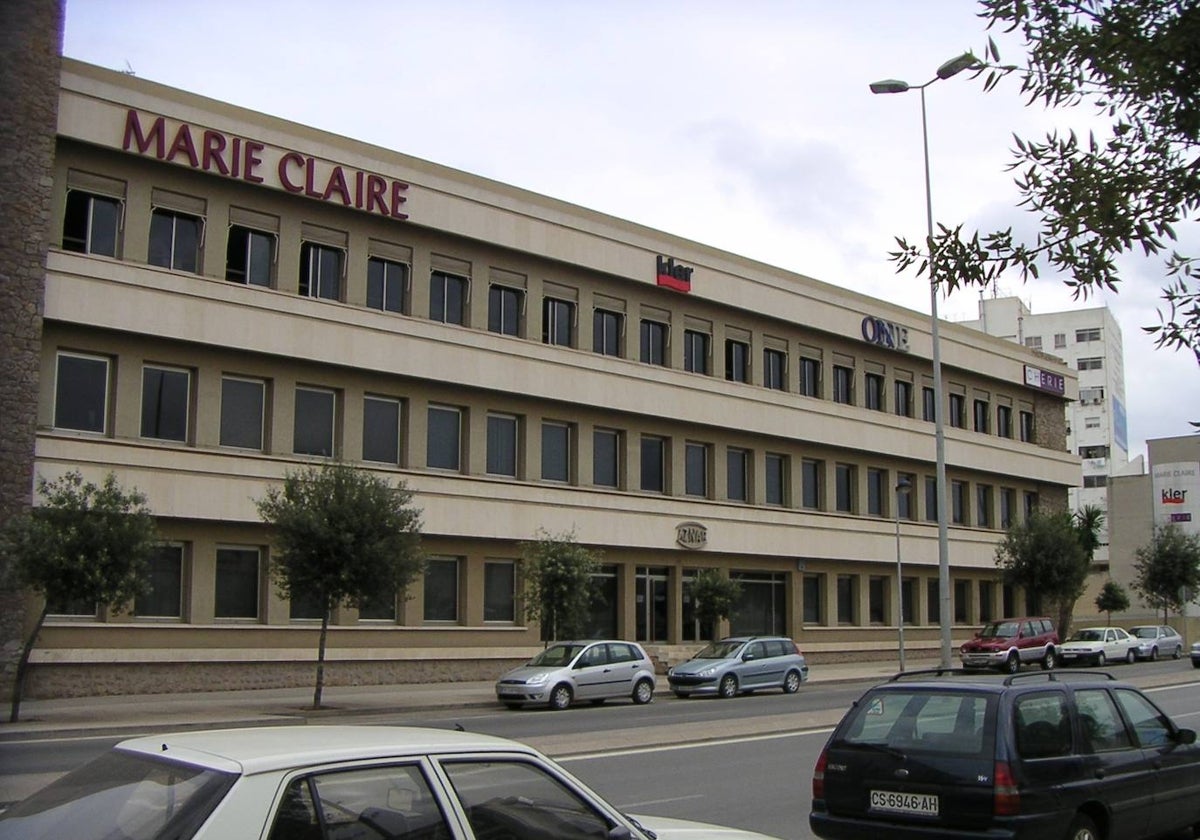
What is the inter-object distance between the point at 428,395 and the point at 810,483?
19.2 meters

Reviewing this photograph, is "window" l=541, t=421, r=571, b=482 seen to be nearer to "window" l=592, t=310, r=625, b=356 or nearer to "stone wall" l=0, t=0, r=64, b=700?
"window" l=592, t=310, r=625, b=356

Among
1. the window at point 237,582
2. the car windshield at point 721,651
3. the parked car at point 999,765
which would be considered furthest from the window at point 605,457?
the parked car at point 999,765

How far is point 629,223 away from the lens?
4169 centimetres

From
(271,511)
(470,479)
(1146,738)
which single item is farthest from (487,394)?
(1146,738)

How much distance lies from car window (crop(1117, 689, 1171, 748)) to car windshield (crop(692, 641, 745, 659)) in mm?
22489

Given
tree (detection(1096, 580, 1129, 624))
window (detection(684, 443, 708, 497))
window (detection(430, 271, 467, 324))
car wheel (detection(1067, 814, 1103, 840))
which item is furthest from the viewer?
tree (detection(1096, 580, 1129, 624))

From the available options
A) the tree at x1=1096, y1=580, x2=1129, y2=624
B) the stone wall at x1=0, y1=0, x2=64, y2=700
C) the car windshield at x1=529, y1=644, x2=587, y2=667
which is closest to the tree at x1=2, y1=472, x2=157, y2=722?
the stone wall at x1=0, y1=0, x2=64, y2=700

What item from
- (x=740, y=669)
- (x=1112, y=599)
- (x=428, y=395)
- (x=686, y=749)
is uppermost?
(x=428, y=395)

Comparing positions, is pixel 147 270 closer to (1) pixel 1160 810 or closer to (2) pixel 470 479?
(2) pixel 470 479

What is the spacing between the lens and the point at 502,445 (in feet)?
125

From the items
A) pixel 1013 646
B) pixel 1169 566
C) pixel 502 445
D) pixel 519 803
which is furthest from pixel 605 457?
pixel 1169 566

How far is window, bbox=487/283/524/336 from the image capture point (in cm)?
3800

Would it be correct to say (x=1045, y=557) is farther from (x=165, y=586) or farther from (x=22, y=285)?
(x=22, y=285)

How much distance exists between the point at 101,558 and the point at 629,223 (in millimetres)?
22989
